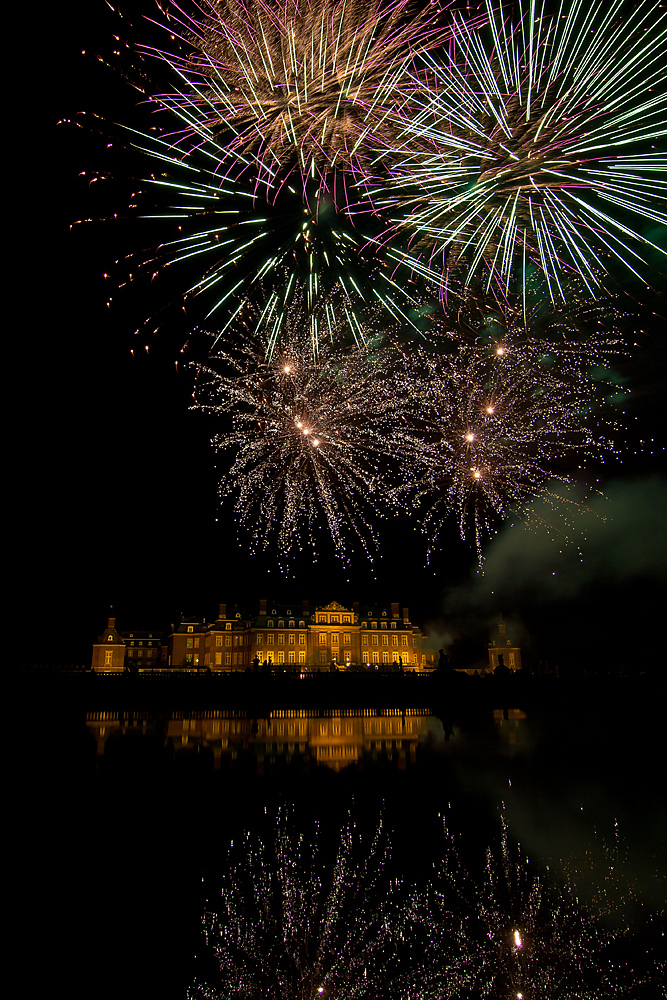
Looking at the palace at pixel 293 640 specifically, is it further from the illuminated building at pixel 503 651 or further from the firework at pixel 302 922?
the firework at pixel 302 922

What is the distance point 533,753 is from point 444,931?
742 cm

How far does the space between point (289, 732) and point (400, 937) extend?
11584 mm

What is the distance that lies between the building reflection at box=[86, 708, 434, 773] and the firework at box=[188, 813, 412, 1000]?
164 inches

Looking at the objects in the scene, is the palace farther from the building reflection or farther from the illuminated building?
the building reflection

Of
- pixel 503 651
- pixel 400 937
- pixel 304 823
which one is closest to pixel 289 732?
pixel 304 823

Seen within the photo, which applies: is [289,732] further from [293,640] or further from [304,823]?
[293,640]

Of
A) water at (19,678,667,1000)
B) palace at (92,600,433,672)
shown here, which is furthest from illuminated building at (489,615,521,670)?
water at (19,678,667,1000)

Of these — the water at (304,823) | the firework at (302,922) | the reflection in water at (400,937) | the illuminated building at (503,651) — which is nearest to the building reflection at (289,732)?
the water at (304,823)

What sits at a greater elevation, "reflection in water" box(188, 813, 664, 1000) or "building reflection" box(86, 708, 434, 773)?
"reflection in water" box(188, 813, 664, 1000)

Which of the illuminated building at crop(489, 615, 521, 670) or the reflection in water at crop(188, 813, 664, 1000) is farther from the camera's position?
the illuminated building at crop(489, 615, 521, 670)

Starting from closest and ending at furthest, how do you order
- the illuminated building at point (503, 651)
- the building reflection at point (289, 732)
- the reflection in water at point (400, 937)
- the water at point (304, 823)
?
the reflection in water at point (400, 937) < the water at point (304, 823) < the building reflection at point (289, 732) < the illuminated building at point (503, 651)

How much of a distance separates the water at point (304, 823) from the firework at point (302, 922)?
51 mm

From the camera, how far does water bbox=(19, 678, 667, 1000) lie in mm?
3438

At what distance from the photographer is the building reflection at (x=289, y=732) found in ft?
33.7
